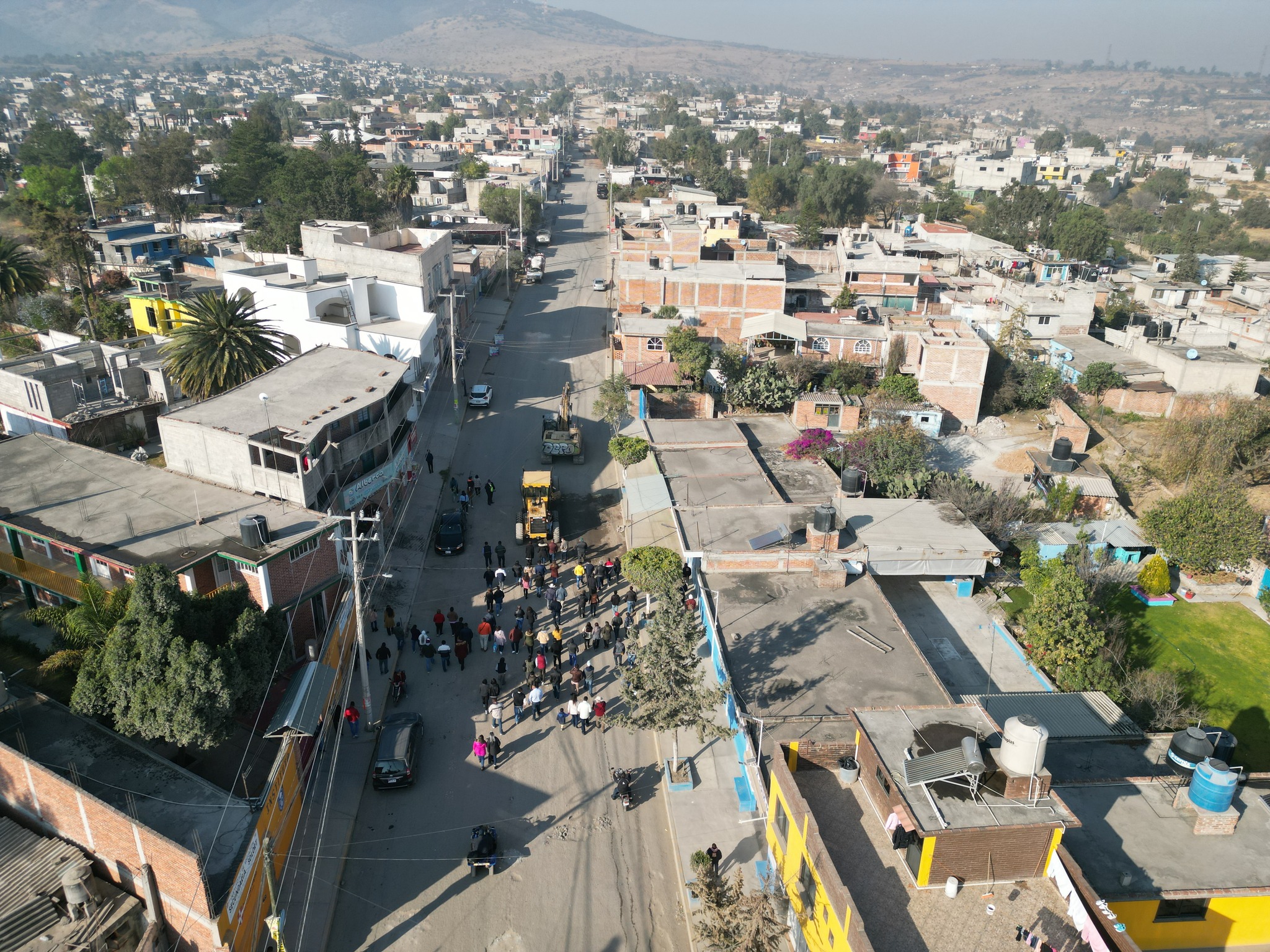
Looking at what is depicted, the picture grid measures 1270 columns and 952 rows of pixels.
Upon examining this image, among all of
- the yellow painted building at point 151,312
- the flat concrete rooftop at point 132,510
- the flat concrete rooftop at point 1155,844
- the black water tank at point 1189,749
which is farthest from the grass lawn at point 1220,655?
the yellow painted building at point 151,312

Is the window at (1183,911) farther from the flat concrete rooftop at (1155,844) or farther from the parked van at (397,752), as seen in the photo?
the parked van at (397,752)

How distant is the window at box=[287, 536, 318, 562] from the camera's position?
19266 millimetres

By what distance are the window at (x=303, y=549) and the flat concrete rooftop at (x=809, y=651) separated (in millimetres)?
9849

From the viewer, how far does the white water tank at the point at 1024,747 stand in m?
12.1

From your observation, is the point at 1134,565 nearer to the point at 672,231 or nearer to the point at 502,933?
the point at 502,933

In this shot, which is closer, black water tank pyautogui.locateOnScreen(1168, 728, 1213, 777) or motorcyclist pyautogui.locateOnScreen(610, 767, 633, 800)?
black water tank pyautogui.locateOnScreen(1168, 728, 1213, 777)

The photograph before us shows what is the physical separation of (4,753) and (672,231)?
46.3 metres

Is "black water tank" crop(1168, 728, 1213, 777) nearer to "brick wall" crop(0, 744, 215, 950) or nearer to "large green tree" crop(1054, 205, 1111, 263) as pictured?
"brick wall" crop(0, 744, 215, 950)

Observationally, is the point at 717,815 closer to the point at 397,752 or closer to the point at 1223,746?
the point at 397,752

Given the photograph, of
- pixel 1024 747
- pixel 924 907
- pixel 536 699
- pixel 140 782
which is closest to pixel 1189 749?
pixel 1024 747

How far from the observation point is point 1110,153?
522ft

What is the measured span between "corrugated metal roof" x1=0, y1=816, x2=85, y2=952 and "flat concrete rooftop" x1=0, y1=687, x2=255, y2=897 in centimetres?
102

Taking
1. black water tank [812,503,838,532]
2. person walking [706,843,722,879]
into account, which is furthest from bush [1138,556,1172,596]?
person walking [706,843,722,879]

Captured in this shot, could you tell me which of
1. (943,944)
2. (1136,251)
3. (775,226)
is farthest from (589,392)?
(1136,251)
